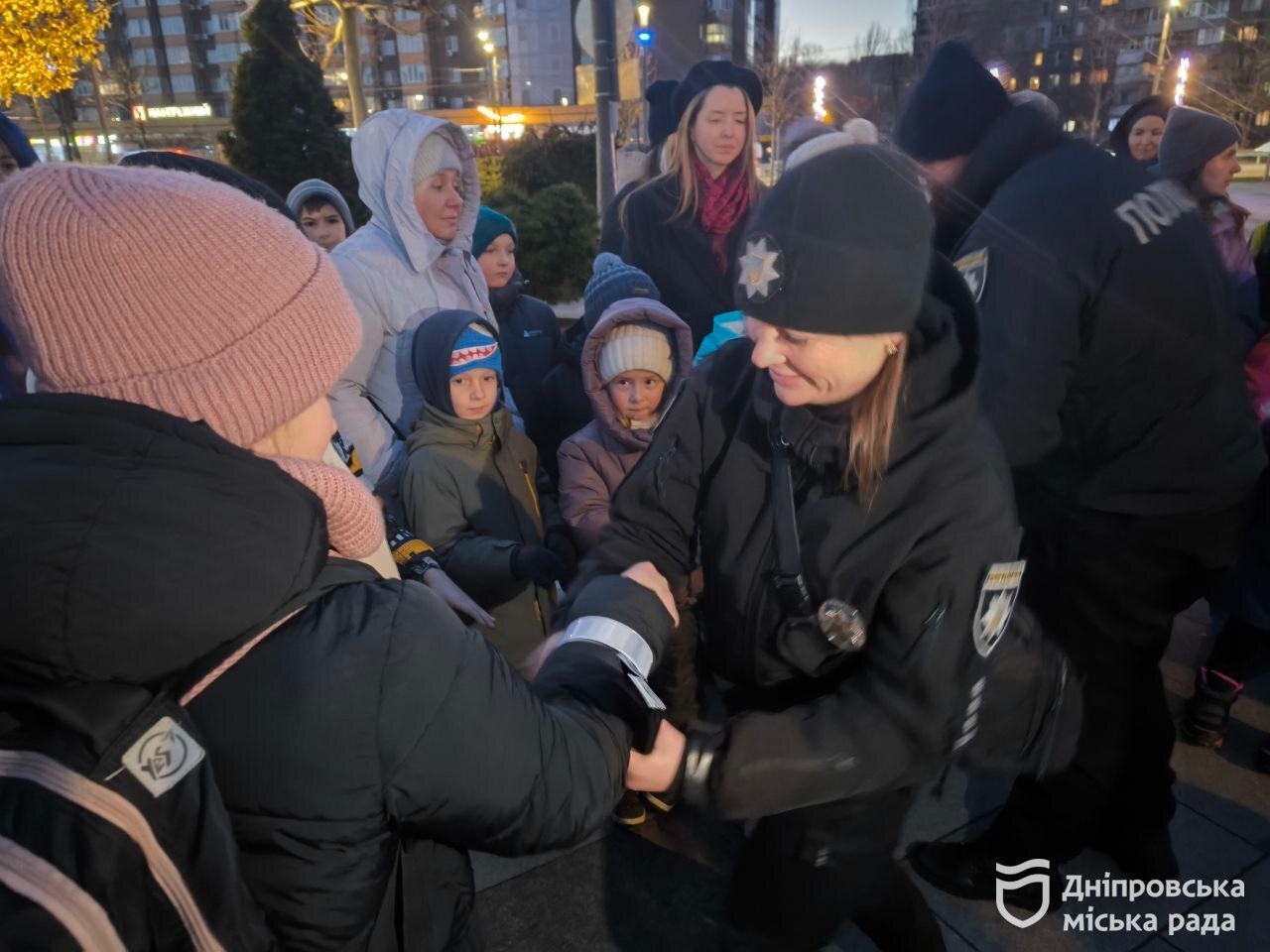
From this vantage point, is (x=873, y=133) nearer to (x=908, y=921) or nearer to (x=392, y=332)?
(x=392, y=332)

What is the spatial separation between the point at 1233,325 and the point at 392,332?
273 cm

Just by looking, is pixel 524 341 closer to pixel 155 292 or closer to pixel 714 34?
pixel 155 292

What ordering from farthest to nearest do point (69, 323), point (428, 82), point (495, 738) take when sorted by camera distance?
point (428, 82) → point (495, 738) → point (69, 323)

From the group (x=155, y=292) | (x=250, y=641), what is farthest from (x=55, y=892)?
(x=155, y=292)

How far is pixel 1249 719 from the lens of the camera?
329cm

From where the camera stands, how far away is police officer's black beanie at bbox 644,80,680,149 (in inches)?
194

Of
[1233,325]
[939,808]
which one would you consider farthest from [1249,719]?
[1233,325]

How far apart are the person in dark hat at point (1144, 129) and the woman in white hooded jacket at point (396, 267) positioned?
5.64 metres

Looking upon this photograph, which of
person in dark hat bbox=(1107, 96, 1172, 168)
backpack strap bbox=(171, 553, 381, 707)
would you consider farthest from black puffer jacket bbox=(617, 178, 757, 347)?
person in dark hat bbox=(1107, 96, 1172, 168)

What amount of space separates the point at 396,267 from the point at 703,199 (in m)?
1.42

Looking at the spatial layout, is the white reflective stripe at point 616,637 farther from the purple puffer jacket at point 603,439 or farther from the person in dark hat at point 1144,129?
the person in dark hat at point 1144,129

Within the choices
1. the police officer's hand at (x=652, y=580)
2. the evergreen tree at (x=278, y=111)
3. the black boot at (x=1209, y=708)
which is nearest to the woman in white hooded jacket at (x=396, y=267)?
the police officer's hand at (x=652, y=580)

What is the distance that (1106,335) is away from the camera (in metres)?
1.95

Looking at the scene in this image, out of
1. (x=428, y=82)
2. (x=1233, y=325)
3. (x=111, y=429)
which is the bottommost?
(x=1233, y=325)
